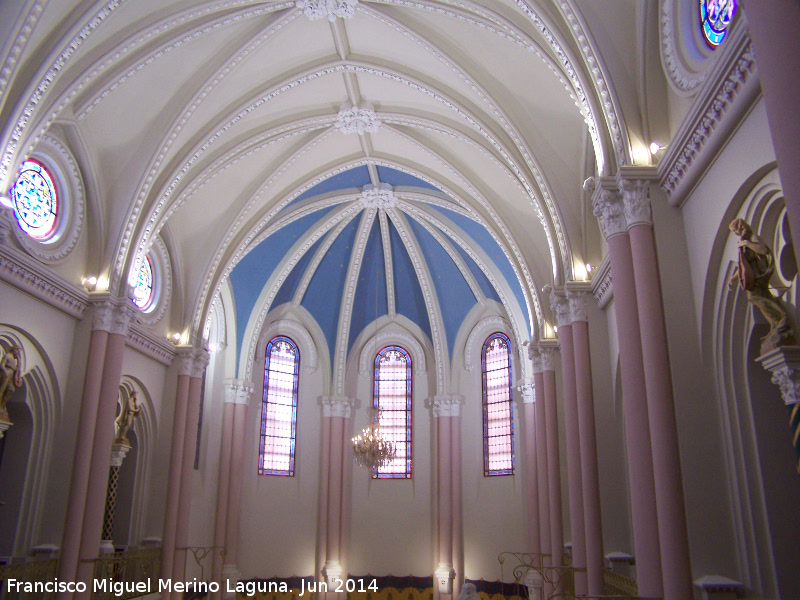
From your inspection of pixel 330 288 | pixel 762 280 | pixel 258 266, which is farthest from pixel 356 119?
pixel 762 280

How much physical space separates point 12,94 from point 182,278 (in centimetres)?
785

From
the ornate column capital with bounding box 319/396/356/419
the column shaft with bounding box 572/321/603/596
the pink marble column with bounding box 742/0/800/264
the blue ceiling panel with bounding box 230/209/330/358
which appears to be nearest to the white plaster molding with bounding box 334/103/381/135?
the blue ceiling panel with bounding box 230/209/330/358

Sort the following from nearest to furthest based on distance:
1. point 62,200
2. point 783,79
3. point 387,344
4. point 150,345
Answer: point 783,79
point 62,200
point 150,345
point 387,344

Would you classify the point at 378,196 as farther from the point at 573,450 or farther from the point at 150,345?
the point at 573,450

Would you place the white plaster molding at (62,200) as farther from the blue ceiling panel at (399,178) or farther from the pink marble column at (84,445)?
the blue ceiling panel at (399,178)

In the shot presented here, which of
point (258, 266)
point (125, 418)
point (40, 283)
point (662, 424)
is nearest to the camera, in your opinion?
point (662, 424)

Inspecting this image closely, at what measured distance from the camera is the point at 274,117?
16.2 m

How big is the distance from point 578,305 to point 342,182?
944 centimetres

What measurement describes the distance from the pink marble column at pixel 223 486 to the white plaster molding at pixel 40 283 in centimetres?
767

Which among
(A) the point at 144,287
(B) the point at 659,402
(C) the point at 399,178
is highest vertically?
(C) the point at 399,178

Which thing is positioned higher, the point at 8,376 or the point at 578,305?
the point at 578,305

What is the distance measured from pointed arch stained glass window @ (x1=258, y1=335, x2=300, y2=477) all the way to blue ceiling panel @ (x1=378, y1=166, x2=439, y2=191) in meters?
6.83

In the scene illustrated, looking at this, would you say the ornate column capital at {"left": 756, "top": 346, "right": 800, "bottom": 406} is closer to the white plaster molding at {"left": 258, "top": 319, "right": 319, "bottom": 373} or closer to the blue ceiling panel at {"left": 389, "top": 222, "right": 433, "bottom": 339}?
the blue ceiling panel at {"left": 389, "top": 222, "right": 433, "bottom": 339}

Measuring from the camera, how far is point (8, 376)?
1131cm
